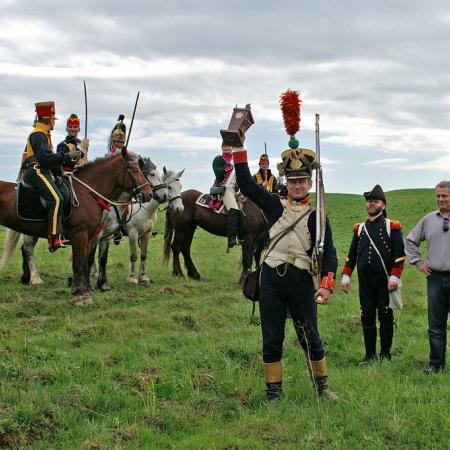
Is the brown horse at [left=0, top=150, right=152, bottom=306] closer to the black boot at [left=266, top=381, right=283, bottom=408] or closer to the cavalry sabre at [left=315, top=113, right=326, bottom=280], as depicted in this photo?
the black boot at [left=266, top=381, right=283, bottom=408]

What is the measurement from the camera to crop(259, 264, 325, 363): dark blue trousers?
5.83 meters

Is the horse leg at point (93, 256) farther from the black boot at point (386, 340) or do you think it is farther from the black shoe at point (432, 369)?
the black shoe at point (432, 369)

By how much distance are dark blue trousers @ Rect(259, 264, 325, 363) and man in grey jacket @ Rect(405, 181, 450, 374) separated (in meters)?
2.07

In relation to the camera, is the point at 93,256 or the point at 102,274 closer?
the point at 102,274

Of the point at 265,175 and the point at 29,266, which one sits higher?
the point at 265,175

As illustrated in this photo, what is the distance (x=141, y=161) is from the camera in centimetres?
1218

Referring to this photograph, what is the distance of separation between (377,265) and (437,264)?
72cm

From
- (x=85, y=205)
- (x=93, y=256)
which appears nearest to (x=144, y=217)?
(x=93, y=256)

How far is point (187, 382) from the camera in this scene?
20.5ft

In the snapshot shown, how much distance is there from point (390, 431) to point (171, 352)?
319 cm

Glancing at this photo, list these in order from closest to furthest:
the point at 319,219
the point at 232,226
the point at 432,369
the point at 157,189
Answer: the point at 319,219 < the point at 432,369 < the point at 157,189 < the point at 232,226

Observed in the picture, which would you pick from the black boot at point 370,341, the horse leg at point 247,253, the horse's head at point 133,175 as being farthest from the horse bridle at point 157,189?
the black boot at point 370,341

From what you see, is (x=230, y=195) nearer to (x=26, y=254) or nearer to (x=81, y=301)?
(x=26, y=254)

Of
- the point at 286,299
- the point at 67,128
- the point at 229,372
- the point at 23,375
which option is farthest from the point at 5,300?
the point at 286,299
